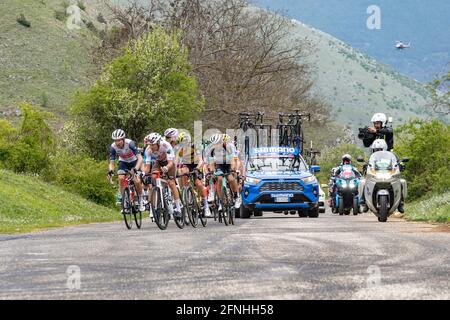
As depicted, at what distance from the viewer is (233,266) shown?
1210 cm

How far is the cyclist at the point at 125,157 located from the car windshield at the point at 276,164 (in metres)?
8.13

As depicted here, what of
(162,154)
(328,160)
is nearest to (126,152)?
(162,154)

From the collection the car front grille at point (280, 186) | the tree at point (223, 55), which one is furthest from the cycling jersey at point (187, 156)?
the tree at point (223, 55)

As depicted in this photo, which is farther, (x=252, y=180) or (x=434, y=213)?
(x=252, y=180)

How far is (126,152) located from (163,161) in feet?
3.98

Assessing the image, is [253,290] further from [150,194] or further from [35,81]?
[35,81]

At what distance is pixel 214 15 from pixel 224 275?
50513 mm

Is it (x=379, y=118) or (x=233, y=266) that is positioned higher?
(x=379, y=118)

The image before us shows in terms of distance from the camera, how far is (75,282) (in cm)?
1057

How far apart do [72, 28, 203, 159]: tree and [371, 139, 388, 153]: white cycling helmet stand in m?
25.4

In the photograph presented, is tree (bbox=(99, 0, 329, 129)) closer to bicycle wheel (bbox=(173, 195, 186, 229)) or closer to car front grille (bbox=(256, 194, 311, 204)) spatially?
car front grille (bbox=(256, 194, 311, 204))

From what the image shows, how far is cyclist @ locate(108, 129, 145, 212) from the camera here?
2211 centimetres

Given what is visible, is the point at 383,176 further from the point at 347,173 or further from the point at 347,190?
the point at 347,190
